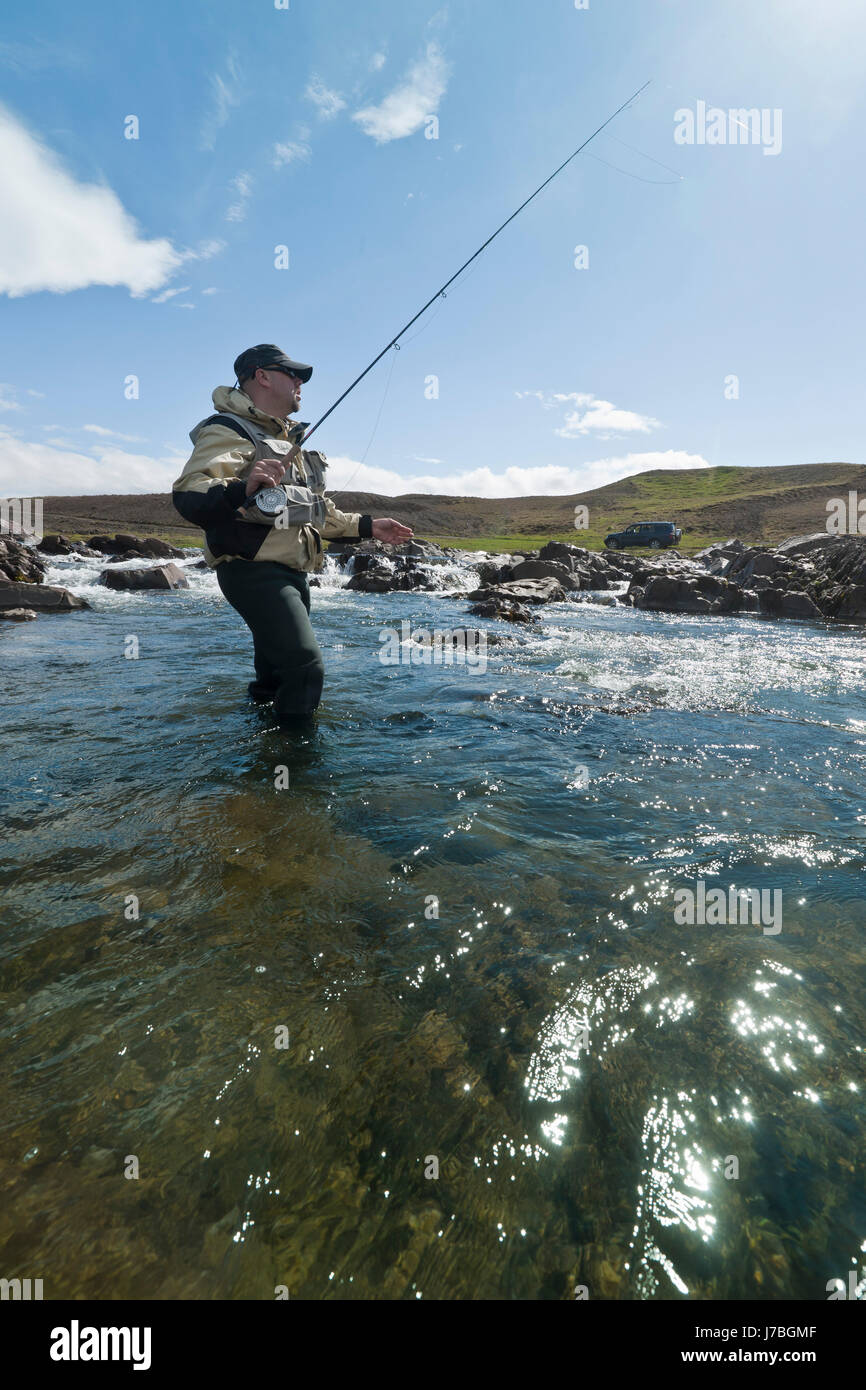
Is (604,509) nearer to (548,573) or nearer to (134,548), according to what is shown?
(548,573)

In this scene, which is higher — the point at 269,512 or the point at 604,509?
the point at 604,509

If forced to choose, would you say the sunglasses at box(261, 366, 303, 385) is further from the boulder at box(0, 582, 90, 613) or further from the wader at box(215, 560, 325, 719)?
the boulder at box(0, 582, 90, 613)

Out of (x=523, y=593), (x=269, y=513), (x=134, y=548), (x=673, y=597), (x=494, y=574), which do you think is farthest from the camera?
(x=134, y=548)

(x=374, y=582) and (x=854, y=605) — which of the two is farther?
(x=374, y=582)

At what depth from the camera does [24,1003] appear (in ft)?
8.94

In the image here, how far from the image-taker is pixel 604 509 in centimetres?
11550

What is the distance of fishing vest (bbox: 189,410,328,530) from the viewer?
5.70 metres

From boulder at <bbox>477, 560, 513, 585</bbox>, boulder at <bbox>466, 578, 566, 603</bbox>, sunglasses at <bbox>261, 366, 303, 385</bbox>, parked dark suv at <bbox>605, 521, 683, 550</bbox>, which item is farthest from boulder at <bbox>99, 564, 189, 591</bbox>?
parked dark suv at <bbox>605, 521, 683, 550</bbox>

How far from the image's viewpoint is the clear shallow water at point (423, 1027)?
1908 mm

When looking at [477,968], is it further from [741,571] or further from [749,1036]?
[741,571]

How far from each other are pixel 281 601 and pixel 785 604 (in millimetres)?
21458
